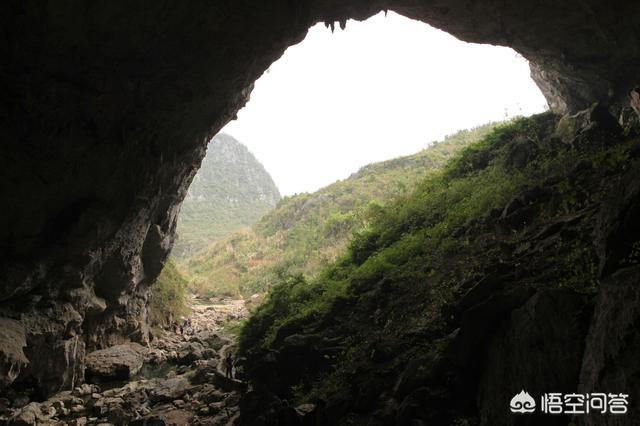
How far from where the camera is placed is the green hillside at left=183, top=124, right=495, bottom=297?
30.3 meters

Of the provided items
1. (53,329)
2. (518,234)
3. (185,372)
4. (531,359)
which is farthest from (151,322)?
(531,359)

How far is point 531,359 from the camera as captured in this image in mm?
4219

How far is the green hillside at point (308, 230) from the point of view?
1192 inches

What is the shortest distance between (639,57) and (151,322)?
20301mm

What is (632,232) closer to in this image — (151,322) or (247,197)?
(151,322)

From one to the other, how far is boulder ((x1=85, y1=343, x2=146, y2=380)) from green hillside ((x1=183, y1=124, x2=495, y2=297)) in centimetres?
1424

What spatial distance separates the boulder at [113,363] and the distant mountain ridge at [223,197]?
41.9 metres

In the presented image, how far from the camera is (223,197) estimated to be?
280 feet

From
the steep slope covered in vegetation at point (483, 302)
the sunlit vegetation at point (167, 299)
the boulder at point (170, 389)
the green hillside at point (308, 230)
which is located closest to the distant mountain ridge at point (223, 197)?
the green hillside at point (308, 230)

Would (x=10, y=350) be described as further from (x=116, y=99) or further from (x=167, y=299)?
(x=167, y=299)

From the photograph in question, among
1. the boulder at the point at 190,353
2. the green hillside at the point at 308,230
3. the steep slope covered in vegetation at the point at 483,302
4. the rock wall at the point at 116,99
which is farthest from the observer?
the green hillside at the point at 308,230

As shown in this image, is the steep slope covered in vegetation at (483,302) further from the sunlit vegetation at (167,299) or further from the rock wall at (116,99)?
the sunlit vegetation at (167,299)

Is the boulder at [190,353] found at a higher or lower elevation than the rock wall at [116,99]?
lower

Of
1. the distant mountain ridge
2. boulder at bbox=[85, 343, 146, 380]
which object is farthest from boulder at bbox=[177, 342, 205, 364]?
the distant mountain ridge
